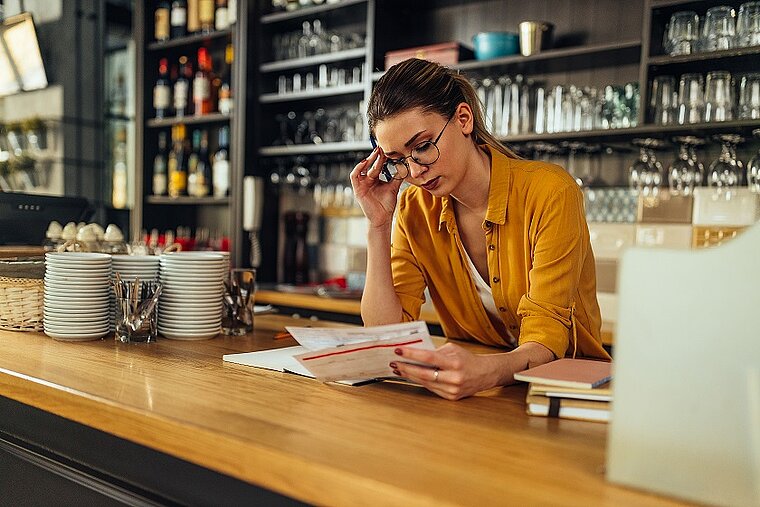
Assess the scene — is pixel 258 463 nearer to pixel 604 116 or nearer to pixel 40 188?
pixel 604 116

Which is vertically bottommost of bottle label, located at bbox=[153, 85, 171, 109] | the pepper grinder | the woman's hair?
the pepper grinder

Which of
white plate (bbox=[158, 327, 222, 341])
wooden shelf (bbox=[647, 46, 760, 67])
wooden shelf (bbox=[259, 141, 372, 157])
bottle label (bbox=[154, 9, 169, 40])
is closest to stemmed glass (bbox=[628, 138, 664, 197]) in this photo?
wooden shelf (bbox=[647, 46, 760, 67])

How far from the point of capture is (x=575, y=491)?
0.79 metres

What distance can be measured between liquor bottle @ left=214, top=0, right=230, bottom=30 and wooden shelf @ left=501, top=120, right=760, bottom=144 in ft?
6.44

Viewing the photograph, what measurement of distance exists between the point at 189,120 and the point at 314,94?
38.3 inches

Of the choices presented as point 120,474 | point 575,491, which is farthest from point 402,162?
point 575,491

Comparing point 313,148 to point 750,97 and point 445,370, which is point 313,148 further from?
point 445,370

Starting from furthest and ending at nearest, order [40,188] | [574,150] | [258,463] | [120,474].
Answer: [40,188], [574,150], [120,474], [258,463]

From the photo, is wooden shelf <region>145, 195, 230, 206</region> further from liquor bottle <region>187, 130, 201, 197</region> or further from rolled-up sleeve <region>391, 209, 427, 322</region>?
rolled-up sleeve <region>391, 209, 427, 322</region>

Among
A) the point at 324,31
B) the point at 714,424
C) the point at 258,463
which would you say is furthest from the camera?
the point at 324,31

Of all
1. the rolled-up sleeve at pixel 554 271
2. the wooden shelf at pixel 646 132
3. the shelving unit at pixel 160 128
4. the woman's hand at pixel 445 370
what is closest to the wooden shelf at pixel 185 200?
the shelving unit at pixel 160 128

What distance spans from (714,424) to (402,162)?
1.06m

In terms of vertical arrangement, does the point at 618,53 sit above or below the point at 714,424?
above

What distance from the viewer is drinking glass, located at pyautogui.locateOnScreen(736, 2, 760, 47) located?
2631 millimetres
